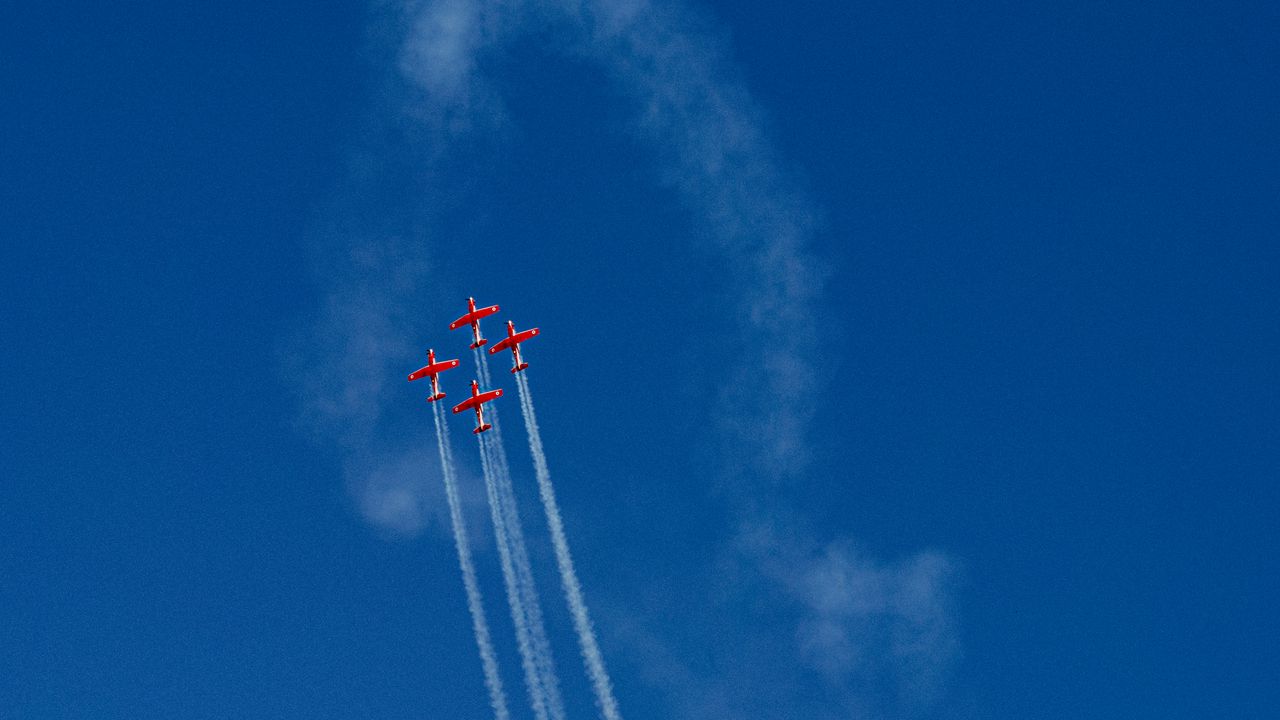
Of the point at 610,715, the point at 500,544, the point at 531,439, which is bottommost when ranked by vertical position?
the point at 610,715

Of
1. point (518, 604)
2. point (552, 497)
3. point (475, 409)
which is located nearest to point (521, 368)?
point (475, 409)

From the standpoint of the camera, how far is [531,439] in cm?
16225

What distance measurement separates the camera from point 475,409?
176 metres

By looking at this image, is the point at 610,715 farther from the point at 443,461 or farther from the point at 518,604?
the point at 443,461

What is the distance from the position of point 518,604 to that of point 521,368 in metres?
32.9

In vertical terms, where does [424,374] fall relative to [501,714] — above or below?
above

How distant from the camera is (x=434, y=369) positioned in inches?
7180

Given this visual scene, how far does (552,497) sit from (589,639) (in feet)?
54.2

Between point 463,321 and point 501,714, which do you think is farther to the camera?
point 463,321

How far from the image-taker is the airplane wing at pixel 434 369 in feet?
598

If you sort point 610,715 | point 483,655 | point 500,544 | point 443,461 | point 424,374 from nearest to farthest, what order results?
point 610,715, point 483,655, point 500,544, point 443,461, point 424,374

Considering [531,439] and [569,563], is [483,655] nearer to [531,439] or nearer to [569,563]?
[569,563]

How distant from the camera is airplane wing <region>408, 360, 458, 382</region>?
182250 millimetres

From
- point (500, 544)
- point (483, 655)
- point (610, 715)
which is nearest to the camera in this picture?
point (610, 715)
